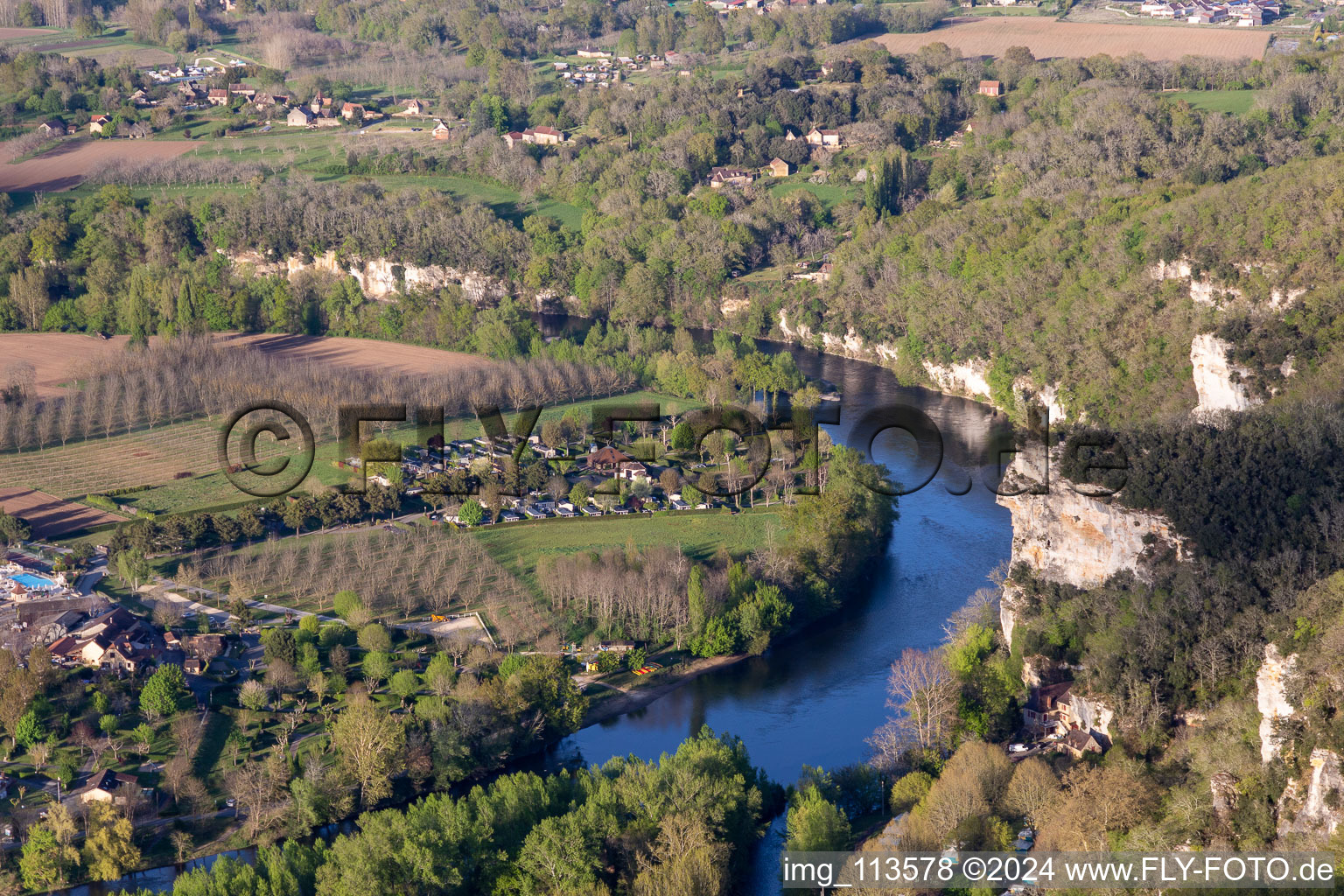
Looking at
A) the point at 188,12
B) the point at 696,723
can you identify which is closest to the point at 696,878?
the point at 696,723

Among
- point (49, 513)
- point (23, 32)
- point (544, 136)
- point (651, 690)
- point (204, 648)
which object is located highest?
point (23, 32)

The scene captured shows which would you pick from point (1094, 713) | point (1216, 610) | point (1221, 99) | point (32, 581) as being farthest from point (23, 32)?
point (1216, 610)

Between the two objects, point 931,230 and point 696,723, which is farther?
point 931,230

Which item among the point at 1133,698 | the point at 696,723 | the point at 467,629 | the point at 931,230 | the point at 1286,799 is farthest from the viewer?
the point at 931,230

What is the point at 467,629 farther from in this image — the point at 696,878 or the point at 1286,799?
the point at 1286,799

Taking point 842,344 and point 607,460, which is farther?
point 842,344

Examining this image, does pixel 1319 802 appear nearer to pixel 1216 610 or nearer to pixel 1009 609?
pixel 1216 610
